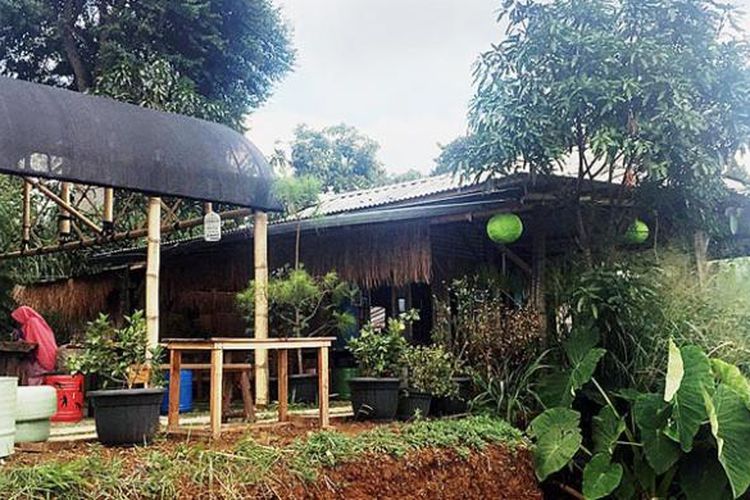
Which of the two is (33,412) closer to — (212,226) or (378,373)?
(378,373)

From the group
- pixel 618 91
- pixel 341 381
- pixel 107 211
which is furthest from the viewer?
pixel 107 211

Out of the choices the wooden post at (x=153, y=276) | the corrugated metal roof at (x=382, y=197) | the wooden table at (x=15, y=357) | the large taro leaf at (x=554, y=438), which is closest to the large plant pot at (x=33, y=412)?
the wooden post at (x=153, y=276)

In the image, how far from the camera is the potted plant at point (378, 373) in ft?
19.7

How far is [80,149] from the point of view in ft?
19.9

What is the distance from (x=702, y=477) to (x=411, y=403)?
2.27m

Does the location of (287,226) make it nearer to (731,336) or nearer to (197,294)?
(197,294)

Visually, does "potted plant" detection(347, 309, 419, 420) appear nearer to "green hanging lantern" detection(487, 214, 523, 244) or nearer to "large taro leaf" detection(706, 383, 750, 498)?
"green hanging lantern" detection(487, 214, 523, 244)

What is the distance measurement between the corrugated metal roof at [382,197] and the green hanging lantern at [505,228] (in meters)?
0.52

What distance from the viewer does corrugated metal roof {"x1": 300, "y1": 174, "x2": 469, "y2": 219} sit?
8.26 m

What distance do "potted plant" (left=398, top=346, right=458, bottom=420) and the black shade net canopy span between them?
227 cm

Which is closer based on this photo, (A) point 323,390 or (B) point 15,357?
(A) point 323,390

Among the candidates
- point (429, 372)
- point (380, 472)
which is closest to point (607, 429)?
point (429, 372)

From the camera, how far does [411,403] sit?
623 centimetres

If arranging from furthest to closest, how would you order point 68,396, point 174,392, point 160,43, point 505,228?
1. point 160,43
2. point 505,228
3. point 68,396
4. point 174,392
